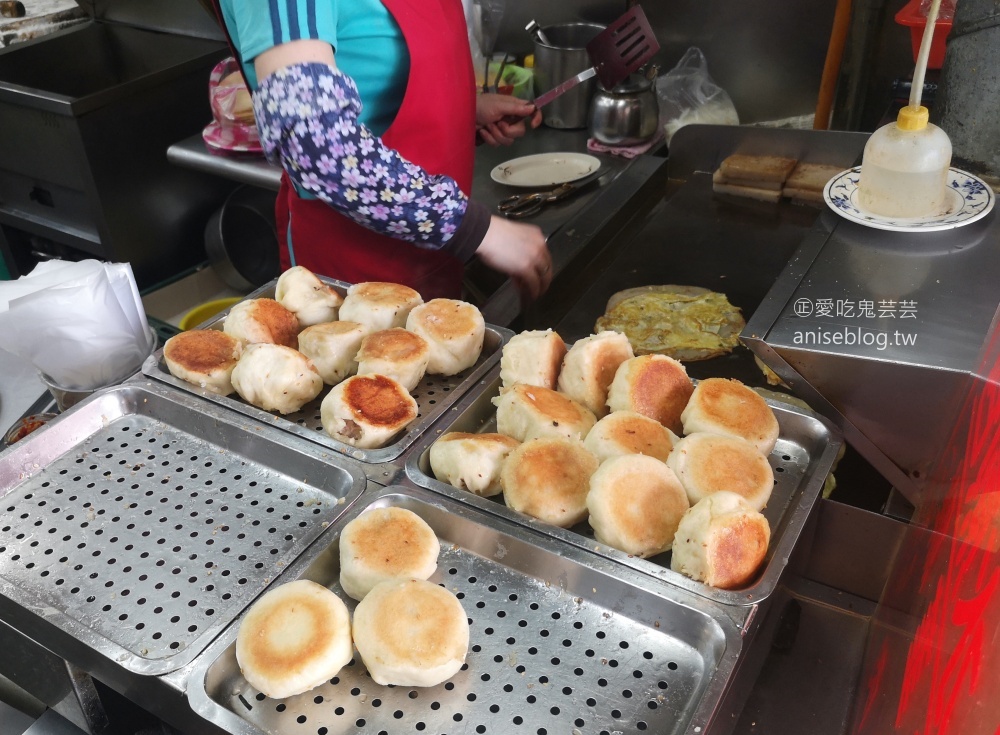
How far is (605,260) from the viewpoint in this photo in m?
2.44

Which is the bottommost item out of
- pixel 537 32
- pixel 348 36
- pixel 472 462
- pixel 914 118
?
pixel 472 462

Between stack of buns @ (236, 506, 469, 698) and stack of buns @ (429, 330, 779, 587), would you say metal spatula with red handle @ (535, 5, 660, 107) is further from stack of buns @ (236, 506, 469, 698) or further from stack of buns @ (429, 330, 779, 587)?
stack of buns @ (236, 506, 469, 698)

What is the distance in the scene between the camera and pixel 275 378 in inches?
57.3

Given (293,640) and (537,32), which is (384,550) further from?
(537,32)

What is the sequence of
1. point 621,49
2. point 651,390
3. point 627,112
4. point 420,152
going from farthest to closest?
point 627,112 → point 621,49 → point 420,152 → point 651,390

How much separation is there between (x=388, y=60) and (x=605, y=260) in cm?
94

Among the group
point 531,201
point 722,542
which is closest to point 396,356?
point 722,542

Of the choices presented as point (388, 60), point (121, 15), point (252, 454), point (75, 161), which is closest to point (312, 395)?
point (252, 454)

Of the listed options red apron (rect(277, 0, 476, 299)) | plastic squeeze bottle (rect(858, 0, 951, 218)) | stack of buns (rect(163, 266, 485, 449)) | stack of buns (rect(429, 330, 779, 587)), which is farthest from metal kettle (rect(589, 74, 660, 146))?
stack of buns (rect(429, 330, 779, 587))

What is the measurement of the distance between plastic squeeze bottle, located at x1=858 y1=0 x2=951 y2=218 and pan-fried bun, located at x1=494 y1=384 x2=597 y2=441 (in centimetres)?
74

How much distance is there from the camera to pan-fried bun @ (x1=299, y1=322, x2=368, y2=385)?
1.54 m

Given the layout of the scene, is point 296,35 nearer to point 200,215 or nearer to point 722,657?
point 722,657

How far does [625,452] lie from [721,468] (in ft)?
0.50

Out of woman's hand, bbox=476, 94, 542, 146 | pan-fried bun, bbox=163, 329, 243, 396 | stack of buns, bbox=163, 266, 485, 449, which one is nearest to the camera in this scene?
stack of buns, bbox=163, 266, 485, 449
